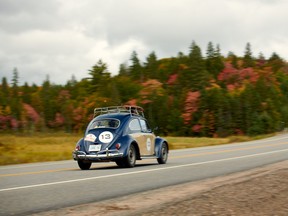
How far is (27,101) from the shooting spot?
16375cm

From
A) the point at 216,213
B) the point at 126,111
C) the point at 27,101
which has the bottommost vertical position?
the point at 216,213

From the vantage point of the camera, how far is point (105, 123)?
1587 cm

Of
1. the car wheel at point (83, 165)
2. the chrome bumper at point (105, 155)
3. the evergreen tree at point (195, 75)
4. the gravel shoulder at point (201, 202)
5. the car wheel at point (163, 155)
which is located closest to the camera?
the gravel shoulder at point (201, 202)

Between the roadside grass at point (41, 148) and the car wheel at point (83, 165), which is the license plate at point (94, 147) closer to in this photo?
the car wheel at point (83, 165)

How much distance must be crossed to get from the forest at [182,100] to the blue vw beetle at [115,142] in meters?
73.5

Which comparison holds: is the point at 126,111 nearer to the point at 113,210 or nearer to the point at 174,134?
the point at 113,210

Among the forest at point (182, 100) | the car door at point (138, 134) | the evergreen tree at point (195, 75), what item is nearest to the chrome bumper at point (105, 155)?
the car door at point (138, 134)

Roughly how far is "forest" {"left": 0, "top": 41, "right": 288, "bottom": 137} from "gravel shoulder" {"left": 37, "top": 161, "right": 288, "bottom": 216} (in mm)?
80698

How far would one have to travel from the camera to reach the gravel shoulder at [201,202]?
23.1 ft

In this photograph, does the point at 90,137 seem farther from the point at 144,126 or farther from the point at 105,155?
the point at 144,126

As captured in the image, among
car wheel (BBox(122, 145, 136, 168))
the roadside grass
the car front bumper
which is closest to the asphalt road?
the car front bumper

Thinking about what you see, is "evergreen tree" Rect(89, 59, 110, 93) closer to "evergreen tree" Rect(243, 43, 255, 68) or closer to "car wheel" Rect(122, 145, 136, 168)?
"evergreen tree" Rect(243, 43, 255, 68)

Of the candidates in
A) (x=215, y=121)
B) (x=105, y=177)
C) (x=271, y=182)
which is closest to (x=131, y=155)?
(x=105, y=177)

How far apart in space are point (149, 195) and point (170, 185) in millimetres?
1880
